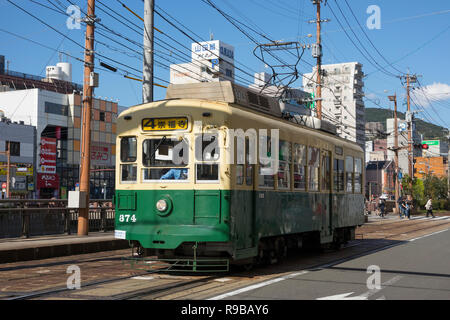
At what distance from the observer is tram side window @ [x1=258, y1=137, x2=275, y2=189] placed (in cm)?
1113

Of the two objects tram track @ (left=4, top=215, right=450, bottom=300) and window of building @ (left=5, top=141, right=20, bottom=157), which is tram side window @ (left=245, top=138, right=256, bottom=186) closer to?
tram track @ (left=4, top=215, right=450, bottom=300)

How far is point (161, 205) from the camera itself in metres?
10.4

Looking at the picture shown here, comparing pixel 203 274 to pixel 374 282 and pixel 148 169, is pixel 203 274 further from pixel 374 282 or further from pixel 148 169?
pixel 374 282

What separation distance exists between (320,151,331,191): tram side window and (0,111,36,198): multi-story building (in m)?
50.1

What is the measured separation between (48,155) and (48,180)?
296cm

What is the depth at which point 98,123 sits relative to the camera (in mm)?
79750

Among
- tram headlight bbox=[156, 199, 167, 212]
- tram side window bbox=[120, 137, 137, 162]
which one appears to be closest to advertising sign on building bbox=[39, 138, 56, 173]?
tram side window bbox=[120, 137, 137, 162]

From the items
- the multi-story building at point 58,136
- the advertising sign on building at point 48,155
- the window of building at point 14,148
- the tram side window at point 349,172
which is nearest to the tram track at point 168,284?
the tram side window at point 349,172

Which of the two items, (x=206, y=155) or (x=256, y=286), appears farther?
(x=206, y=155)

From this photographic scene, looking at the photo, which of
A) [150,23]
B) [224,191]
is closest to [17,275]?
[224,191]

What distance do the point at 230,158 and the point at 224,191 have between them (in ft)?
1.94

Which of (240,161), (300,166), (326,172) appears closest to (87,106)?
(326,172)

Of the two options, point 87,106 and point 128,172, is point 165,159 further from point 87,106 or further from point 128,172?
point 87,106

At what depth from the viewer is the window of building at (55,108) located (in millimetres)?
70875
